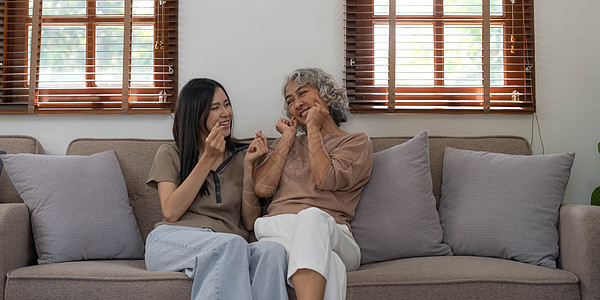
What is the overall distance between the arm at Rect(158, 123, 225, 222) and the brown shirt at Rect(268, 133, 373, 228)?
29 centimetres

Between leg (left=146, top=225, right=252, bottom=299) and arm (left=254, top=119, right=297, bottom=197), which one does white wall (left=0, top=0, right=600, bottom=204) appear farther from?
leg (left=146, top=225, right=252, bottom=299)

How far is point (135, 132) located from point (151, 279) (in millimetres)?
1159

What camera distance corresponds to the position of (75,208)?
6.97 feet

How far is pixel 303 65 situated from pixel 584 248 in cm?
148

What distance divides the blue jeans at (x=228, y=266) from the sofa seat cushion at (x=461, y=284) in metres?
0.24

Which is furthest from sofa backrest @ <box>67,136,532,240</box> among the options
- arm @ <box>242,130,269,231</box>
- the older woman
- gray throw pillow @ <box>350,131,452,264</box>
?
arm @ <box>242,130,269,231</box>

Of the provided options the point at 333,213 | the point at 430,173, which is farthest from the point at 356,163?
the point at 430,173

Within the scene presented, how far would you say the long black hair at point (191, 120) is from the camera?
7.23 ft

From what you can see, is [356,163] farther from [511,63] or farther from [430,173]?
[511,63]

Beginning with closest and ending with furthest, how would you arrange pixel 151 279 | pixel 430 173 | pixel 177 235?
pixel 151 279
pixel 177 235
pixel 430 173

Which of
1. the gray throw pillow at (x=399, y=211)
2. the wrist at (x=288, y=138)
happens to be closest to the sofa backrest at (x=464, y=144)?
the gray throw pillow at (x=399, y=211)

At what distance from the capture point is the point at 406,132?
9.05 feet

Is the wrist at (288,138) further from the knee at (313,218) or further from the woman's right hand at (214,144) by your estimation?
the knee at (313,218)

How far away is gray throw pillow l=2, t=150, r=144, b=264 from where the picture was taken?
80.8 inches
